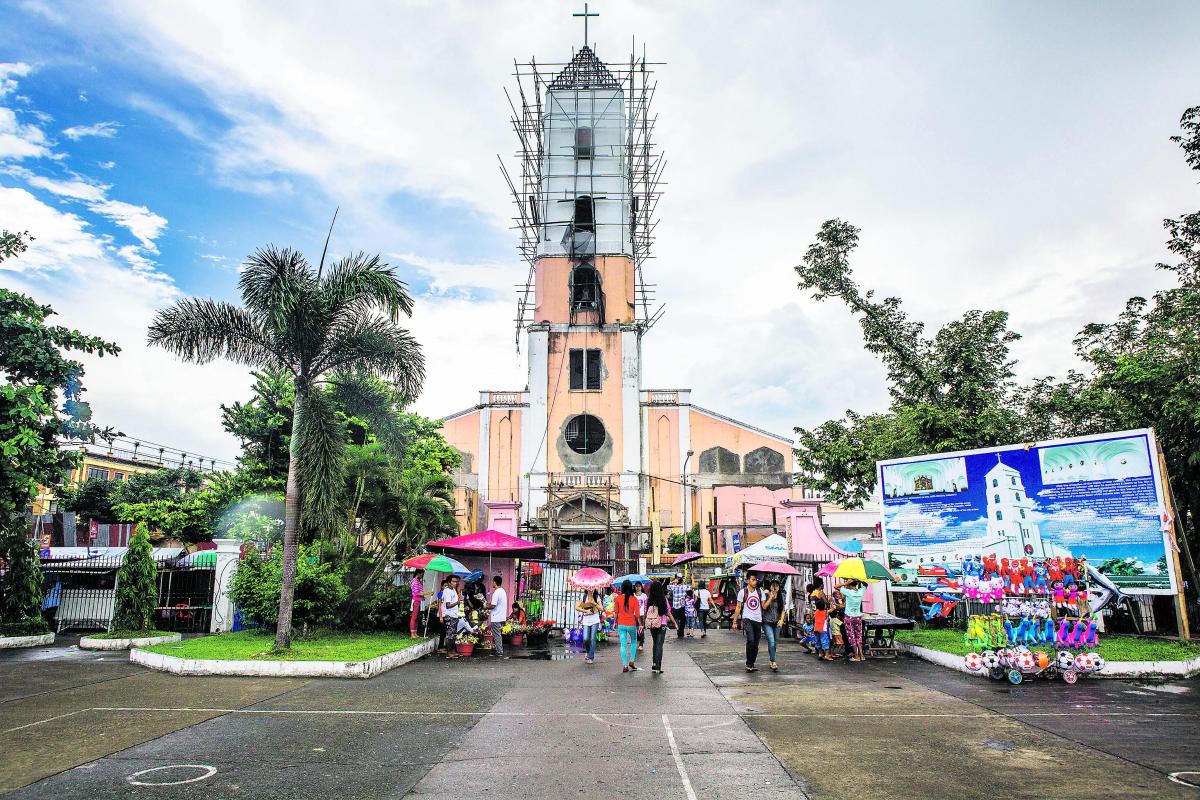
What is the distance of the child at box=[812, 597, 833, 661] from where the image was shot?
13.6 metres

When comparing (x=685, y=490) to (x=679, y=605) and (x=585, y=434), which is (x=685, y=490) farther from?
(x=679, y=605)

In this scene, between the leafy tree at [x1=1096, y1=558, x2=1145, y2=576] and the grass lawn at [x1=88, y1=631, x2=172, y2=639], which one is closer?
the leafy tree at [x1=1096, y1=558, x2=1145, y2=576]

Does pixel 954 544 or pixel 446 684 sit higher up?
pixel 954 544

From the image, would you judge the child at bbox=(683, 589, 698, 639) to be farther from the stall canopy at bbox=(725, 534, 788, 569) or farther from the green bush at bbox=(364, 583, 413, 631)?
the green bush at bbox=(364, 583, 413, 631)

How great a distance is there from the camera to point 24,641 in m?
15.4

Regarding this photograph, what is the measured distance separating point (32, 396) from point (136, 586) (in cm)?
426

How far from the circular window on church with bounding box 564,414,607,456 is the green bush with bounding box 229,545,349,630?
17.0m

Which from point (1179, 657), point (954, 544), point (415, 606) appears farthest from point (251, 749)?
point (954, 544)

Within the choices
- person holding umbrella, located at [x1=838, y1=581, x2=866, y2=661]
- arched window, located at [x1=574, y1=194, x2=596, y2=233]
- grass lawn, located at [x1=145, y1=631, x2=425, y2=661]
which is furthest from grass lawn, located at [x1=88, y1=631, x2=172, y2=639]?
arched window, located at [x1=574, y1=194, x2=596, y2=233]

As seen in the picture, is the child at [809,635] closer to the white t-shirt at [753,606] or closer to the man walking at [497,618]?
the white t-shirt at [753,606]

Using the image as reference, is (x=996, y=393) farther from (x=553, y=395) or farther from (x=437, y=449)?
(x=437, y=449)

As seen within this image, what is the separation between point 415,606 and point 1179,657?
1308 centimetres

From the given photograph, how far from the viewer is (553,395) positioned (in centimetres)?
3181

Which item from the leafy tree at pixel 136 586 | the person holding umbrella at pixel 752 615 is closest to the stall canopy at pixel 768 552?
the person holding umbrella at pixel 752 615
